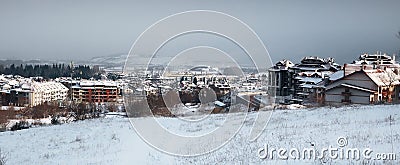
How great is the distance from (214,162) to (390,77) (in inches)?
1169

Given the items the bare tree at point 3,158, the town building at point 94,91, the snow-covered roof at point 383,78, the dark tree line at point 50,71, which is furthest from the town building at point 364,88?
the dark tree line at point 50,71

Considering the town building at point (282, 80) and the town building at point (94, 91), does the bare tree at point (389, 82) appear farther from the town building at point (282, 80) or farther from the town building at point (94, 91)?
the town building at point (94, 91)

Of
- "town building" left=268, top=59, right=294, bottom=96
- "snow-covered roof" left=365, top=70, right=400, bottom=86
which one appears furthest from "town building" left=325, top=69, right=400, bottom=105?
"town building" left=268, top=59, right=294, bottom=96

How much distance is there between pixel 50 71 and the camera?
137m

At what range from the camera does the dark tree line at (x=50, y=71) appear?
132000 millimetres

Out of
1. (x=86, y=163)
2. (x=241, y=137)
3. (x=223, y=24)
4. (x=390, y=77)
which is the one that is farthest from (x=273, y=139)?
(x=390, y=77)

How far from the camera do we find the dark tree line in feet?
433

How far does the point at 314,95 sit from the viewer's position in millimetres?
39188

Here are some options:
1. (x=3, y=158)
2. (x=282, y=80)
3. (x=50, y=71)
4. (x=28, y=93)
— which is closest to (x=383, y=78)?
(x=282, y=80)
